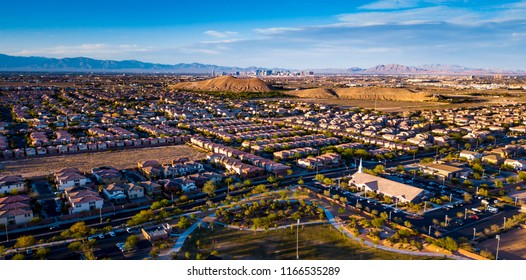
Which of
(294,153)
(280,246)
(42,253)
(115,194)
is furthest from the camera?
(294,153)

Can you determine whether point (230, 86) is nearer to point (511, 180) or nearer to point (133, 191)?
point (133, 191)

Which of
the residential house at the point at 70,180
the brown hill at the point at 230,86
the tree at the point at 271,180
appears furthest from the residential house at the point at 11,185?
the brown hill at the point at 230,86

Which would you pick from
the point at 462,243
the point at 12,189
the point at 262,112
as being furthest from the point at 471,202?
the point at 262,112

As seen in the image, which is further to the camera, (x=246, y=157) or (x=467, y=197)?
(x=246, y=157)

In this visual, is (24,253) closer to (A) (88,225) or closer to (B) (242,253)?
(A) (88,225)

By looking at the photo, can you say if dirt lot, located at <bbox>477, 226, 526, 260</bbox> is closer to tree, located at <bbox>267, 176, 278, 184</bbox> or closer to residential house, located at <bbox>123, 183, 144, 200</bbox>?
tree, located at <bbox>267, 176, 278, 184</bbox>

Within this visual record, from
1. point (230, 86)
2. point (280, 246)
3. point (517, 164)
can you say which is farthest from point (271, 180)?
point (230, 86)

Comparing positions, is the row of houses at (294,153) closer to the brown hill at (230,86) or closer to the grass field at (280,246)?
the grass field at (280,246)
